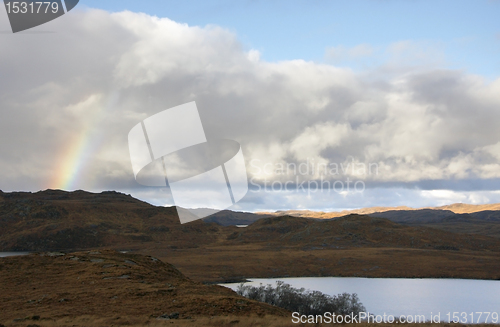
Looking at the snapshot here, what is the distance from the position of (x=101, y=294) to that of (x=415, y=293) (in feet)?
172

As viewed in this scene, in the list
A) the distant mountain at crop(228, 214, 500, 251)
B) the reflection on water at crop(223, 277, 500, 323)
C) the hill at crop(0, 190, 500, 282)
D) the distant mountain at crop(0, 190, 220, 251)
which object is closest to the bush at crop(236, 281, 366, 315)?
the reflection on water at crop(223, 277, 500, 323)

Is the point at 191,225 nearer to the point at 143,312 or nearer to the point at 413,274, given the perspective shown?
the point at 413,274

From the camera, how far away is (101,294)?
2883cm

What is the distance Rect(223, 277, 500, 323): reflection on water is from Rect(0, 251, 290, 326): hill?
28388 mm

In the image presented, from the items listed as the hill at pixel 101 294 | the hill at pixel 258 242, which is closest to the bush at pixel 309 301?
the hill at pixel 101 294

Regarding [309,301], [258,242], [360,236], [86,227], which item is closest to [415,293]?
[309,301]

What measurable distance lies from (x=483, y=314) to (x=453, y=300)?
339 inches

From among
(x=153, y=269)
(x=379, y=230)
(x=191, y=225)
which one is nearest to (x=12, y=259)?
(x=153, y=269)

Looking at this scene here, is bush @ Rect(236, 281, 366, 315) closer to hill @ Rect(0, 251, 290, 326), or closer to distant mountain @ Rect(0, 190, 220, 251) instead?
hill @ Rect(0, 251, 290, 326)

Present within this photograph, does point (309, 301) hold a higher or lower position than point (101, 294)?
lower

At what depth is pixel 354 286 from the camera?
72.3 meters

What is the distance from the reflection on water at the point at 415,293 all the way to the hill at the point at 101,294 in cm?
2839

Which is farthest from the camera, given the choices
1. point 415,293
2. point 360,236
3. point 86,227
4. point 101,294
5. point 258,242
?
point 86,227

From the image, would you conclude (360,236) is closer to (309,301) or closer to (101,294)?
(309,301)
